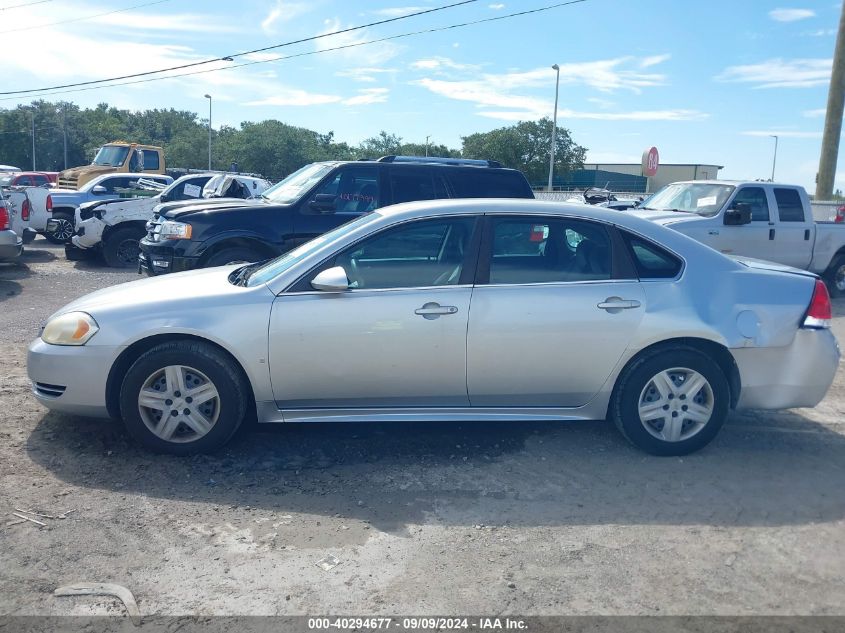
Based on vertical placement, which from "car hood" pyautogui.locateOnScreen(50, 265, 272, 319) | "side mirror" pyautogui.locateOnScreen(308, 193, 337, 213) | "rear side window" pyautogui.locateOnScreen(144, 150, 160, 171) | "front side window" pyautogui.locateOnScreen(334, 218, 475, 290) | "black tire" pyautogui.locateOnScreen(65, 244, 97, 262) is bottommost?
"black tire" pyautogui.locateOnScreen(65, 244, 97, 262)

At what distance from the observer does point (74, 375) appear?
4660 millimetres

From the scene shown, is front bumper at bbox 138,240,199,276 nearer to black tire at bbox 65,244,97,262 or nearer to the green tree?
black tire at bbox 65,244,97,262

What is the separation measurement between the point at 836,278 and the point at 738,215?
3148mm

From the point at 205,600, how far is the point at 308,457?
1.61 metres

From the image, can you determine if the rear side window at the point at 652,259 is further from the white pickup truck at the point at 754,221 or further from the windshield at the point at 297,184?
the white pickup truck at the point at 754,221

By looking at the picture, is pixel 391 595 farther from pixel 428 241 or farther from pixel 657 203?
pixel 657 203

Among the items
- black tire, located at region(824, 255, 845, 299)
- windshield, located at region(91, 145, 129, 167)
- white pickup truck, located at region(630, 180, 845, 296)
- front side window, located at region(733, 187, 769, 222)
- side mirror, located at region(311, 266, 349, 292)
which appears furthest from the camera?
windshield, located at region(91, 145, 129, 167)

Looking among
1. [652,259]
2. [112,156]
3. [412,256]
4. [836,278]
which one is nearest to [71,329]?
[412,256]

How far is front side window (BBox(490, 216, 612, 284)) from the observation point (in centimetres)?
486

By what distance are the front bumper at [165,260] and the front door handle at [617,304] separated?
5486 mm

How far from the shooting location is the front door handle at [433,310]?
15.3 ft

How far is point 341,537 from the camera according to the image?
3.84 m

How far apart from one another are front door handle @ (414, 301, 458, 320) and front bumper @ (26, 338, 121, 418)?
6.21ft

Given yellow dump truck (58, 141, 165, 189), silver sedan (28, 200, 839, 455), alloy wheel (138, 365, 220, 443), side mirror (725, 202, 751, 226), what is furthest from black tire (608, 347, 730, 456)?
yellow dump truck (58, 141, 165, 189)
